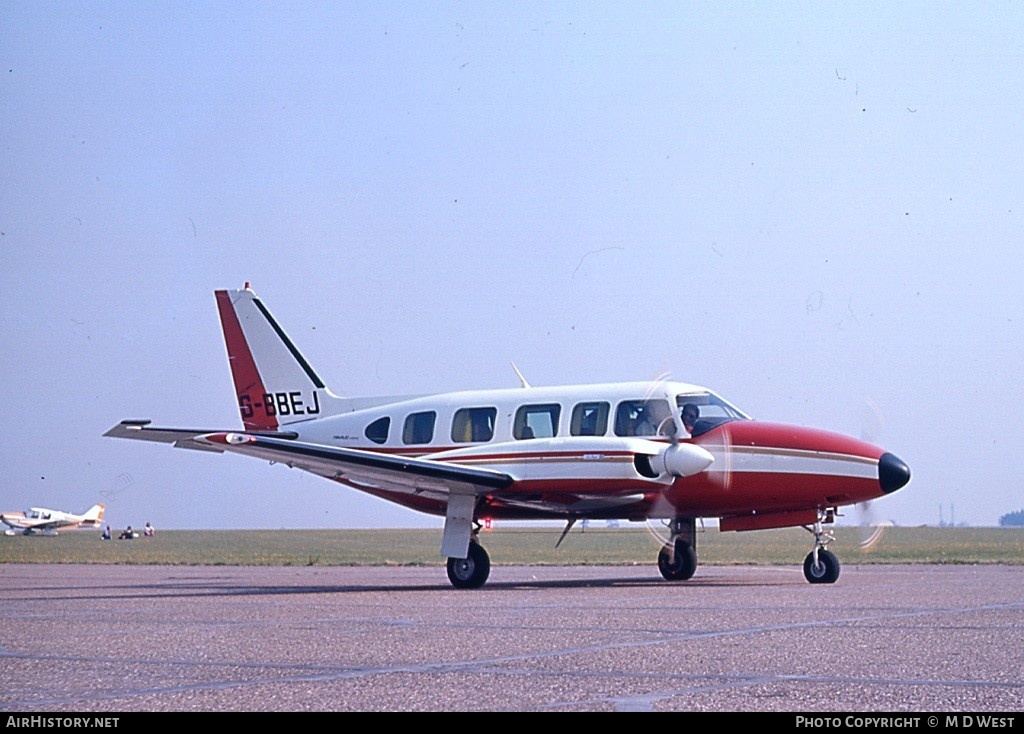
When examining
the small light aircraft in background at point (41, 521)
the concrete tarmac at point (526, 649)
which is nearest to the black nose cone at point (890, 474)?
the concrete tarmac at point (526, 649)

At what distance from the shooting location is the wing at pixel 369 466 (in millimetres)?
18875

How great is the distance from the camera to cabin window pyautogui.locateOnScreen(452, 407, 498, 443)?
72.1 ft

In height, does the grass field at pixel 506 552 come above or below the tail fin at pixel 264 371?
below

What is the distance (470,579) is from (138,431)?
5.66 metres

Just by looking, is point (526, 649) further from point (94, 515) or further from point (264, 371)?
point (94, 515)

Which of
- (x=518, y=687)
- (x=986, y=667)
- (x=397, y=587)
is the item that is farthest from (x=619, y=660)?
(x=397, y=587)

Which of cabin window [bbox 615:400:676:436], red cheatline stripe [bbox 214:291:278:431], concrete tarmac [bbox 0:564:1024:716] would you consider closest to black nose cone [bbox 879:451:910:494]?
concrete tarmac [bbox 0:564:1024:716]

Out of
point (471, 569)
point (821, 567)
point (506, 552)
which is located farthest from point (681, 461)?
point (506, 552)

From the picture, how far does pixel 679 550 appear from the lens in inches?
869

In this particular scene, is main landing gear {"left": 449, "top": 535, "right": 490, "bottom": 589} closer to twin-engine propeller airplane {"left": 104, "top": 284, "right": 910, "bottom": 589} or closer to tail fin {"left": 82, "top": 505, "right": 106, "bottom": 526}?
twin-engine propeller airplane {"left": 104, "top": 284, "right": 910, "bottom": 589}

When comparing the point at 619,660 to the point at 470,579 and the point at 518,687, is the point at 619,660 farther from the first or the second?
the point at 470,579

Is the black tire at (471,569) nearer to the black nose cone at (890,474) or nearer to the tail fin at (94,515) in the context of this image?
the black nose cone at (890,474)

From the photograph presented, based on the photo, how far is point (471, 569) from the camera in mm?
20453

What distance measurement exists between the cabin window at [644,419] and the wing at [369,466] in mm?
1950
